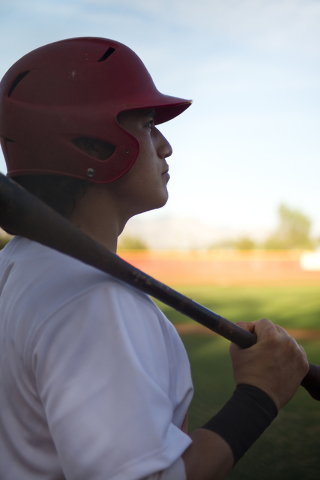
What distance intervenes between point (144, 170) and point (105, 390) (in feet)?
2.34

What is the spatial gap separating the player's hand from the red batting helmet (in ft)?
2.14

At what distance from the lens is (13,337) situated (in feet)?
3.35

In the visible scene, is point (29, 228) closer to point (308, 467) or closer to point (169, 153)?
point (169, 153)

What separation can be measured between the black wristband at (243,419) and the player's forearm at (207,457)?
0.02m

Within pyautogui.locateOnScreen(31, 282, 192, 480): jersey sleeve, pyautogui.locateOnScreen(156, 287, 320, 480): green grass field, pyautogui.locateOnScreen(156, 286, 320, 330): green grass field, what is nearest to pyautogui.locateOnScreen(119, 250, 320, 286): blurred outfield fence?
pyautogui.locateOnScreen(156, 286, 320, 330): green grass field

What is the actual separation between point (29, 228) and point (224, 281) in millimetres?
20987

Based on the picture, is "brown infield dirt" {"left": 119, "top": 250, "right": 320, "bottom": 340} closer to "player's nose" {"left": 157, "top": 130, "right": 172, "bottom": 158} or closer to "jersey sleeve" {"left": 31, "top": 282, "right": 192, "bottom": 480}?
"player's nose" {"left": 157, "top": 130, "right": 172, "bottom": 158}

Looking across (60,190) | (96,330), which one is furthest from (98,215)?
(96,330)

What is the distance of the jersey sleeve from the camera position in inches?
33.4

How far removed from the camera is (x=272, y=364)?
1.19 meters

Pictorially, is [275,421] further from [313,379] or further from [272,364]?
[272,364]

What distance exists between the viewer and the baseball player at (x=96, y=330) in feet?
2.86

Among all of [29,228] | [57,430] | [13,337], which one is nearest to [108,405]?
[57,430]

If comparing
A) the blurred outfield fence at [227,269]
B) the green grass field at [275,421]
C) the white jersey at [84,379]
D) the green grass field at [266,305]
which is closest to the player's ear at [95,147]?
the white jersey at [84,379]
